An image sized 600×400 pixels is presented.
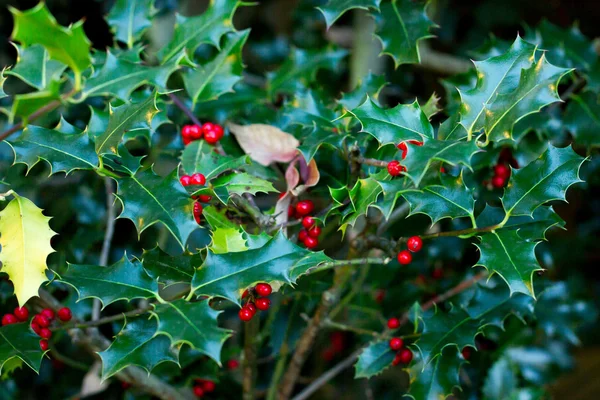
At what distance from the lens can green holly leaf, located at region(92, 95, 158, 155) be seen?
82cm

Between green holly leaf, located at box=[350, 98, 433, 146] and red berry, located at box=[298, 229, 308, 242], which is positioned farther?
red berry, located at box=[298, 229, 308, 242]

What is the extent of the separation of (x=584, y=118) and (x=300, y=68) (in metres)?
0.57

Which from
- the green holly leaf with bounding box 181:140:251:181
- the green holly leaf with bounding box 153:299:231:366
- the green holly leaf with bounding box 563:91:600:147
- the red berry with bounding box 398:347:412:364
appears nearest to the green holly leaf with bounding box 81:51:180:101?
the green holly leaf with bounding box 181:140:251:181

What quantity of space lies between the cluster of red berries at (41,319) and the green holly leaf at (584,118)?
0.96 m

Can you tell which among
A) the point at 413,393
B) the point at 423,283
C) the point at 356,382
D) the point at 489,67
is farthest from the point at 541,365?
the point at 489,67

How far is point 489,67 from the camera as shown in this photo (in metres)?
0.88

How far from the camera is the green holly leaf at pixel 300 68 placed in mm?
1394

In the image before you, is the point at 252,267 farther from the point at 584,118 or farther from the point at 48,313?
the point at 584,118

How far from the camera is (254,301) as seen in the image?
89 cm

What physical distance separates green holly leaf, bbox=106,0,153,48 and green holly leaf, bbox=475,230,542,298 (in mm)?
722

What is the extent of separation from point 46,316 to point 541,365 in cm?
114

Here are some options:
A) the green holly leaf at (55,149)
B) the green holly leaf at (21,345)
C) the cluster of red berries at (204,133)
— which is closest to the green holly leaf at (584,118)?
the cluster of red berries at (204,133)

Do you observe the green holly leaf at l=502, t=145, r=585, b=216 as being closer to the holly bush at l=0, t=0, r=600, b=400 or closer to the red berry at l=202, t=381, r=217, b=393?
the holly bush at l=0, t=0, r=600, b=400

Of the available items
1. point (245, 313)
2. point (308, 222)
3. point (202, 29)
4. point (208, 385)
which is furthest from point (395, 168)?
point (208, 385)
